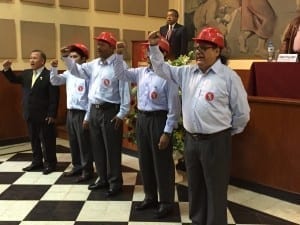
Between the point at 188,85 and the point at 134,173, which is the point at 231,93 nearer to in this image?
the point at 188,85

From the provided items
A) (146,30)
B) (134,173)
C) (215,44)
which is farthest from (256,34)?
(215,44)

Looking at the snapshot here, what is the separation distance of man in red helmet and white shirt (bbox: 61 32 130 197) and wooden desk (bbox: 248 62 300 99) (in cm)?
133

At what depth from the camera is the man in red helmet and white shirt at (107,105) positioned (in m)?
3.47

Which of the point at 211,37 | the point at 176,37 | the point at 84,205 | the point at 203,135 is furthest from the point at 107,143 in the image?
the point at 176,37

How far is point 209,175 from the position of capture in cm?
252

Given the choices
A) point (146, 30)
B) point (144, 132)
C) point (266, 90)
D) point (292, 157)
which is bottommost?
point (292, 157)

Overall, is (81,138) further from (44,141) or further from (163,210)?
(163,210)

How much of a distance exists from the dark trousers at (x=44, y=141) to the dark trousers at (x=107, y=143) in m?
0.95

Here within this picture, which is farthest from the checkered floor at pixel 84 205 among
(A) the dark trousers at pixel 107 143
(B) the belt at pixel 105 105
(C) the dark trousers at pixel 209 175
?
(B) the belt at pixel 105 105

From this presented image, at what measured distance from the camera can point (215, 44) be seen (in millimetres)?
2422

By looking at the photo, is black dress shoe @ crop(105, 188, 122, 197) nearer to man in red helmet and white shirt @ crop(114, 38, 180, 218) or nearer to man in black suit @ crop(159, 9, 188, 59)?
man in red helmet and white shirt @ crop(114, 38, 180, 218)

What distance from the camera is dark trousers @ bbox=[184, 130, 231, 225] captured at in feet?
8.16

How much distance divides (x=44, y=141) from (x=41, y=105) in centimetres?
41

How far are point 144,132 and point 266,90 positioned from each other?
4.62ft
